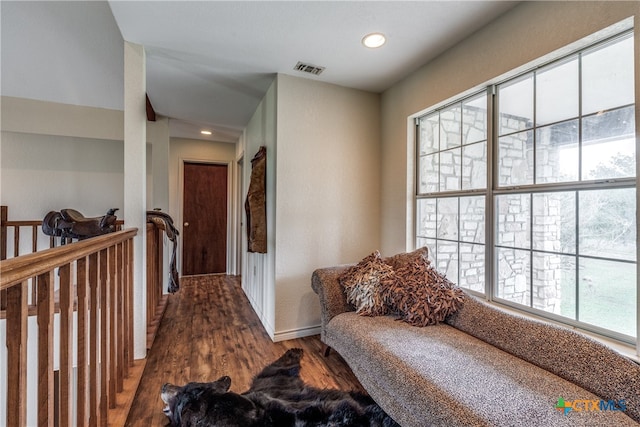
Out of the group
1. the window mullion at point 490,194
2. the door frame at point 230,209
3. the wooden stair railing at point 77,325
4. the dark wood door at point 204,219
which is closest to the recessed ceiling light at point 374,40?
the window mullion at point 490,194

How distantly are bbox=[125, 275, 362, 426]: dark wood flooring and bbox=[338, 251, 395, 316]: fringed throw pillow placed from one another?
1.59ft

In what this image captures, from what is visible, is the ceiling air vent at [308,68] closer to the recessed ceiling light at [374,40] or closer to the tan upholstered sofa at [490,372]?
the recessed ceiling light at [374,40]

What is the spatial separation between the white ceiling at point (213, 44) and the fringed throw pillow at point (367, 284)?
1611mm

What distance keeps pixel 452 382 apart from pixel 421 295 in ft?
2.24

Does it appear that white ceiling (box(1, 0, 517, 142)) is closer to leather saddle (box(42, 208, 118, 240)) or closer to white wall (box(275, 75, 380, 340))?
white wall (box(275, 75, 380, 340))

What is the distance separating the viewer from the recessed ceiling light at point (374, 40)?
202 cm

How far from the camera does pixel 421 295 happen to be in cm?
182

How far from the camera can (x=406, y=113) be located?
2.64 metres

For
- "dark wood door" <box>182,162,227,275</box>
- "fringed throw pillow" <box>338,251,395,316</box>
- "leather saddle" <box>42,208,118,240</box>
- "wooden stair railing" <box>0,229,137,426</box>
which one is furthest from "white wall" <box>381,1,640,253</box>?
"dark wood door" <box>182,162,227,275</box>

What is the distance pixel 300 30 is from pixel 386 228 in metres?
1.86

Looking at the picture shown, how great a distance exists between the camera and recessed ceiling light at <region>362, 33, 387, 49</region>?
2.02 m

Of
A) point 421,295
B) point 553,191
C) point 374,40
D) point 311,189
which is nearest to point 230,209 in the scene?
point 311,189

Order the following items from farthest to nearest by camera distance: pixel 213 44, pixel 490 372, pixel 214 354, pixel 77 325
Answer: pixel 214 354 → pixel 213 44 → pixel 490 372 → pixel 77 325

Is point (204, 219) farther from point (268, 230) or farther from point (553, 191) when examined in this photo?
point (553, 191)
